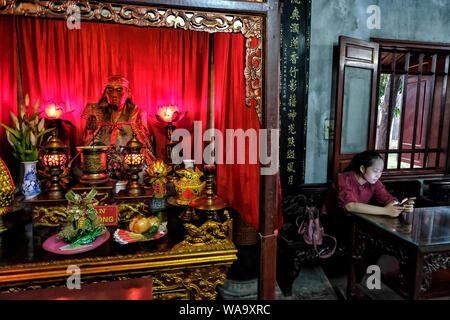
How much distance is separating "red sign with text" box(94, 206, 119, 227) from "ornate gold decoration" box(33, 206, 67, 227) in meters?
0.24

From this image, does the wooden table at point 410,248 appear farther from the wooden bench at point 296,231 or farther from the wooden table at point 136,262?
the wooden table at point 136,262

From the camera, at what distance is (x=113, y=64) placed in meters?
3.20

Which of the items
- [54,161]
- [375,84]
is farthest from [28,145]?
[375,84]

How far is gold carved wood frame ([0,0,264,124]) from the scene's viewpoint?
1.39 m

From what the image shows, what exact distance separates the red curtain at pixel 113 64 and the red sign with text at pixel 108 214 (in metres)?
1.35

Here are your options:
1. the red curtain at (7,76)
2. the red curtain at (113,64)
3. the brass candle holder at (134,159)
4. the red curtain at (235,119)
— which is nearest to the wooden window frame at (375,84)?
the red curtain at (235,119)

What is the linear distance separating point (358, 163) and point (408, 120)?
5935mm

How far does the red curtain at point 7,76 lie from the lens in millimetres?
2811

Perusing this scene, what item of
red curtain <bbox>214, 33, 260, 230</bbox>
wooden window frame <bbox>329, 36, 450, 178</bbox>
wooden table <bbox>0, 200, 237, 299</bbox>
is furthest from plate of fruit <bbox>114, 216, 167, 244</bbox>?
wooden window frame <bbox>329, 36, 450, 178</bbox>

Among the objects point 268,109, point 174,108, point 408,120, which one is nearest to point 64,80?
point 174,108

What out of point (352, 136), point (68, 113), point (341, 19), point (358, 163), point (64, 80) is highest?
point (341, 19)

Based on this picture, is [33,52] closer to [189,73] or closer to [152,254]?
[189,73]

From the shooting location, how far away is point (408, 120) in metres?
7.37

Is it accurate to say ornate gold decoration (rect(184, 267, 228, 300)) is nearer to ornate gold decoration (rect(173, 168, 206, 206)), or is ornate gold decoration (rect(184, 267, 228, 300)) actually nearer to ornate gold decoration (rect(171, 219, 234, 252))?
ornate gold decoration (rect(171, 219, 234, 252))
